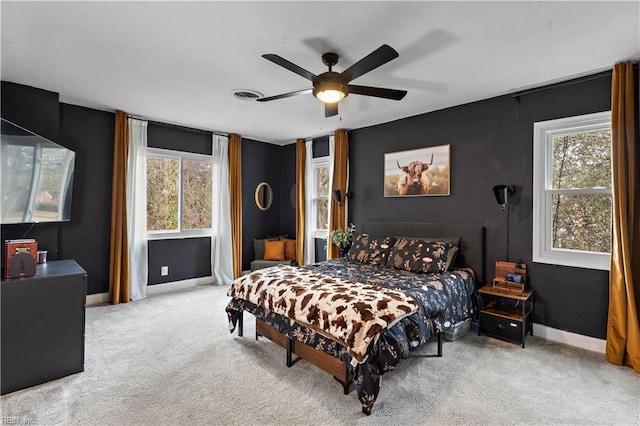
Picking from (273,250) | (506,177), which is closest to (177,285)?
(273,250)

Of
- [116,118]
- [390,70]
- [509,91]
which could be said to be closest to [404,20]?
[390,70]

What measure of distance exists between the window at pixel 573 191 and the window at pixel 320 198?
3238 mm

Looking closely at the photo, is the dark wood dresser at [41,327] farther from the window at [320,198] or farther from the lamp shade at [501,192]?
the lamp shade at [501,192]

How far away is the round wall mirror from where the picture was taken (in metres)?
6.16

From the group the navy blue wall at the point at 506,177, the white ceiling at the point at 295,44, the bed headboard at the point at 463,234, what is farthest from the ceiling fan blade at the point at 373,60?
the bed headboard at the point at 463,234

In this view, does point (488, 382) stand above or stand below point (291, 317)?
below

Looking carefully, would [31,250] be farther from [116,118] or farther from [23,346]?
[116,118]

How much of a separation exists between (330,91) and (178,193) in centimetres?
373

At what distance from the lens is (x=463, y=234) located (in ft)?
12.6

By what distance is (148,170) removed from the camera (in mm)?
4859

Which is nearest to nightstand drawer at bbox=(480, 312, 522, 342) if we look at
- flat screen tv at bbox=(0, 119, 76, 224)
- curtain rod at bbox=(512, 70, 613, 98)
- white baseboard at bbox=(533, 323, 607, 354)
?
white baseboard at bbox=(533, 323, 607, 354)

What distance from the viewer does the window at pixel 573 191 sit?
3.07 metres

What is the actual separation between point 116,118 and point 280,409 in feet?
14.2

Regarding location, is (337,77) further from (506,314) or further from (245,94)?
(506,314)
